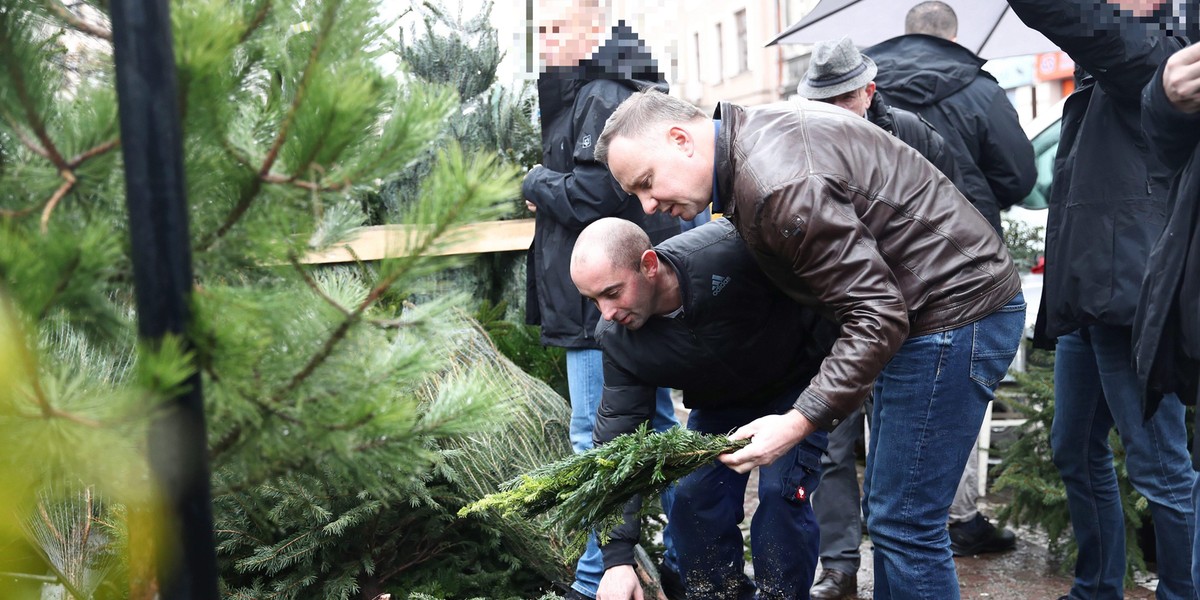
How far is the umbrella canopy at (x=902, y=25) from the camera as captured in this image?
538 centimetres

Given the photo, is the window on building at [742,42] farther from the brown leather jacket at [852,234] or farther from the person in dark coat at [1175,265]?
the person in dark coat at [1175,265]

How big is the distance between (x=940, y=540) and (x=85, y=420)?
7.44ft

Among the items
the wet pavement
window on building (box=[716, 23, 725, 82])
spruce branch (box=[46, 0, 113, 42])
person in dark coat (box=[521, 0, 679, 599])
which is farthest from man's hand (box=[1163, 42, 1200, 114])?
window on building (box=[716, 23, 725, 82])

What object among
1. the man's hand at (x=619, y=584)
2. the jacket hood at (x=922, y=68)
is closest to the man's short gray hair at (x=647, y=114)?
the man's hand at (x=619, y=584)

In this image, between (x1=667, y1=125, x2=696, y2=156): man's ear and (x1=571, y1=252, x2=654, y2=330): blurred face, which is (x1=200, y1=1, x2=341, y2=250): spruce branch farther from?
(x1=571, y1=252, x2=654, y2=330): blurred face

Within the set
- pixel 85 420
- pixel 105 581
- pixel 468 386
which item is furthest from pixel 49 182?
pixel 105 581

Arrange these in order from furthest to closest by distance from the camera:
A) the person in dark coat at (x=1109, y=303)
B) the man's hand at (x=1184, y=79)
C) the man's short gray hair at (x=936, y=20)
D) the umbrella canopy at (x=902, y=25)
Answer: the umbrella canopy at (x=902, y=25), the man's short gray hair at (x=936, y=20), the person in dark coat at (x=1109, y=303), the man's hand at (x=1184, y=79)

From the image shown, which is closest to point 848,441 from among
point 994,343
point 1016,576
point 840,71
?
point 1016,576

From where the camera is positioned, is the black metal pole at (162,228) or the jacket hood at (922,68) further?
the jacket hood at (922,68)

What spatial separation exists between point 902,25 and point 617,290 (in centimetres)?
306

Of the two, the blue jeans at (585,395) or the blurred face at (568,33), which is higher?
the blurred face at (568,33)

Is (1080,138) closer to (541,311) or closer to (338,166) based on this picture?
(541,311)

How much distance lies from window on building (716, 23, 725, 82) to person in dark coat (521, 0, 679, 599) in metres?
29.9

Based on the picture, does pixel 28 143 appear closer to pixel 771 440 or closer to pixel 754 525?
pixel 771 440
